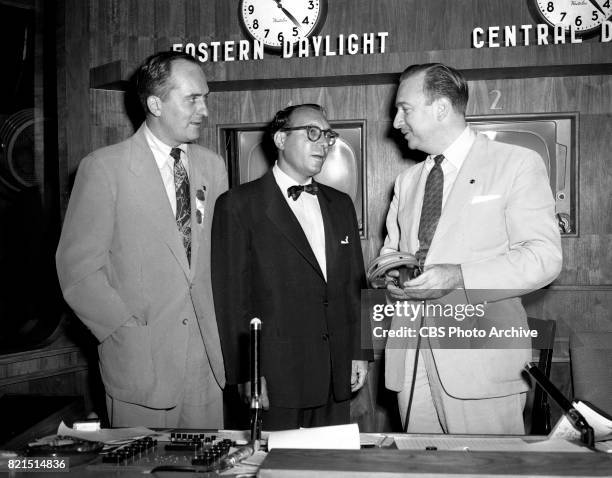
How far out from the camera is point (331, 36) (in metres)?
4.27

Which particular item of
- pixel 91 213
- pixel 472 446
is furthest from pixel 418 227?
pixel 91 213

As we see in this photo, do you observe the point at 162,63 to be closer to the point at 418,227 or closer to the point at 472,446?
the point at 418,227

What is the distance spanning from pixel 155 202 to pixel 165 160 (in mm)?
237

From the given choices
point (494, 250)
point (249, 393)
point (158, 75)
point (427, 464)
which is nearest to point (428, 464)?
point (427, 464)

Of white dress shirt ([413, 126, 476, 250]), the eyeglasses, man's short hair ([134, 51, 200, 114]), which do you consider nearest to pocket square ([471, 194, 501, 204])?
white dress shirt ([413, 126, 476, 250])

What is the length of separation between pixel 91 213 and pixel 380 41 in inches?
82.8

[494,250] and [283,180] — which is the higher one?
[283,180]

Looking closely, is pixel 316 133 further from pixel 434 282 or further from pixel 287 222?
pixel 434 282

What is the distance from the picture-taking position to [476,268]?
8.45 ft

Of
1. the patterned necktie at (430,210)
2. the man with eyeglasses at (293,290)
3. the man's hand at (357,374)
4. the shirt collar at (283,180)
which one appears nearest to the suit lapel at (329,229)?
the man with eyeglasses at (293,290)

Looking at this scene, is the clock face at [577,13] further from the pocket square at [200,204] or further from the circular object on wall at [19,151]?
the circular object on wall at [19,151]

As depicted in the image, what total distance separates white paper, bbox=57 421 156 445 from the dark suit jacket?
85 centimetres

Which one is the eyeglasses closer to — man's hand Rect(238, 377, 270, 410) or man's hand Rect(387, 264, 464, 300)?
man's hand Rect(387, 264, 464, 300)

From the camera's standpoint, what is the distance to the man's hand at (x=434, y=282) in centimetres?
254
